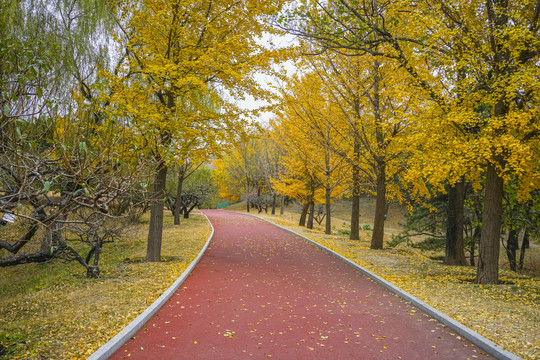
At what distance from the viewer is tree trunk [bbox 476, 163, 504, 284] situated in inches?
329

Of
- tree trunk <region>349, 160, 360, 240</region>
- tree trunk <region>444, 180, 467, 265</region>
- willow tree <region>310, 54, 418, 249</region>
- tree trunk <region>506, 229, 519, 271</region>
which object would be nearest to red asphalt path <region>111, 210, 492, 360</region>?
tree trunk <region>444, 180, 467, 265</region>

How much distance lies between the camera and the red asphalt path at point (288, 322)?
15.6 feet

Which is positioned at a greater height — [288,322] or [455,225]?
[455,225]

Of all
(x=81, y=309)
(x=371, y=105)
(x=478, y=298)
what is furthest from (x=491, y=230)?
(x=81, y=309)

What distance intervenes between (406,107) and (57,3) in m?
11.7

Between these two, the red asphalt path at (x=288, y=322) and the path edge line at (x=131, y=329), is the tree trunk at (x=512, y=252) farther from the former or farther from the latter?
the path edge line at (x=131, y=329)

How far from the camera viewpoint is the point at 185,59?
9.42 m

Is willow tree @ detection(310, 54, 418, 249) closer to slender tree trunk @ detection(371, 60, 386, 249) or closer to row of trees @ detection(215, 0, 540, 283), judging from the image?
slender tree trunk @ detection(371, 60, 386, 249)

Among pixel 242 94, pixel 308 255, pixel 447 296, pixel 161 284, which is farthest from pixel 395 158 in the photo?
pixel 161 284

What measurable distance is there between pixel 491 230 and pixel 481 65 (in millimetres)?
3720

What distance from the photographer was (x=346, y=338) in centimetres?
527

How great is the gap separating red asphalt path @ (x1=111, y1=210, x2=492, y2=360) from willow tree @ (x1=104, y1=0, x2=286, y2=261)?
11.0ft

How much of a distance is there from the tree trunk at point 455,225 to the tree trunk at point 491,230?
3705mm

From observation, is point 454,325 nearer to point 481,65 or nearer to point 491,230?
point 491,230
